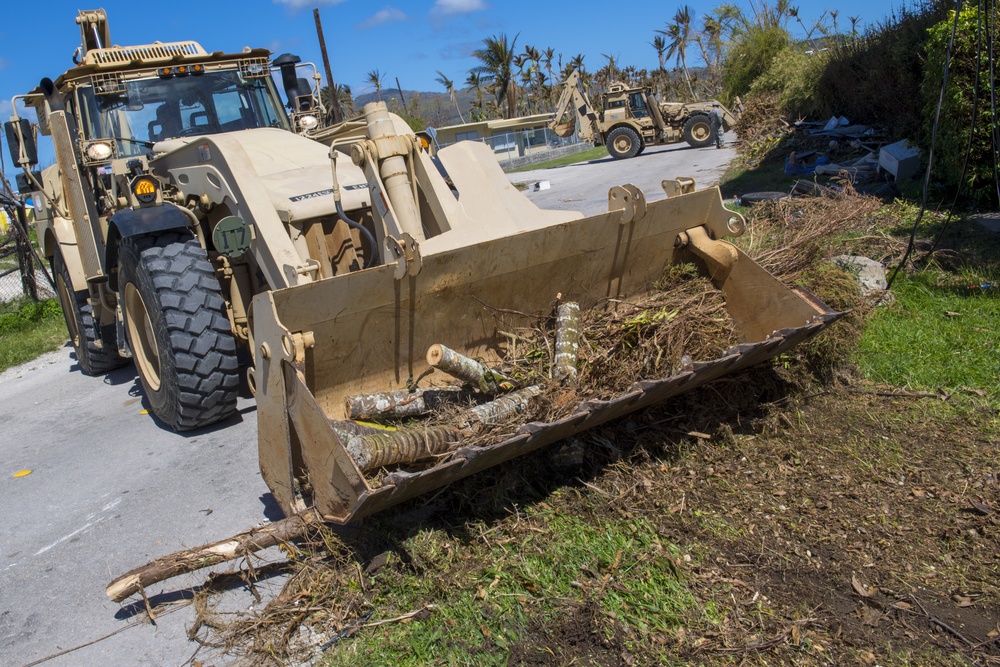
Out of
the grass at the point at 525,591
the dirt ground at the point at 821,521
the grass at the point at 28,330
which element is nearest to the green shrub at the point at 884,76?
the dirt ground at the point at 821,521

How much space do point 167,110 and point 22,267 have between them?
23.9 feet

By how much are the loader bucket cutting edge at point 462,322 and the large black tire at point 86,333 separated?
3.94 metres

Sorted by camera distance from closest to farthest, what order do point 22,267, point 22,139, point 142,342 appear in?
point 142,342
point 22,139
point 22,267

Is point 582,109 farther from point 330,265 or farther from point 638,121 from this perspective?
point 330,265

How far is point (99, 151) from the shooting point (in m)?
6.16

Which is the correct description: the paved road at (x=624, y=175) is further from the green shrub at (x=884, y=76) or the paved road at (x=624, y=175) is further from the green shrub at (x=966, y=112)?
the green shrub at (x=966, y=112)

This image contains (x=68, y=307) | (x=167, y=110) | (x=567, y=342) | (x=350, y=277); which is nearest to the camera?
(x=350, y=277)

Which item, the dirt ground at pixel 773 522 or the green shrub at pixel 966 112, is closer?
the dirt ground at pixel 773 522

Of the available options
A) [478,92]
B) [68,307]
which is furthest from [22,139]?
[478,92]

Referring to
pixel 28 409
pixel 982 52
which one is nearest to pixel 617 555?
pixel 28 409

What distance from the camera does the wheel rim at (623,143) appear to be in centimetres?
2552

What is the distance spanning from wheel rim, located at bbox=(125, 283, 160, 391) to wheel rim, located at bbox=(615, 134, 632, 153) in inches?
844

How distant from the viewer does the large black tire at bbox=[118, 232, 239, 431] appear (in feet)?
16.8

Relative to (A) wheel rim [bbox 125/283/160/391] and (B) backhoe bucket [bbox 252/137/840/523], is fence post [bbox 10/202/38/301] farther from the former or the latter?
(B) backhoe bucket [bbox 252/137/840/523]
